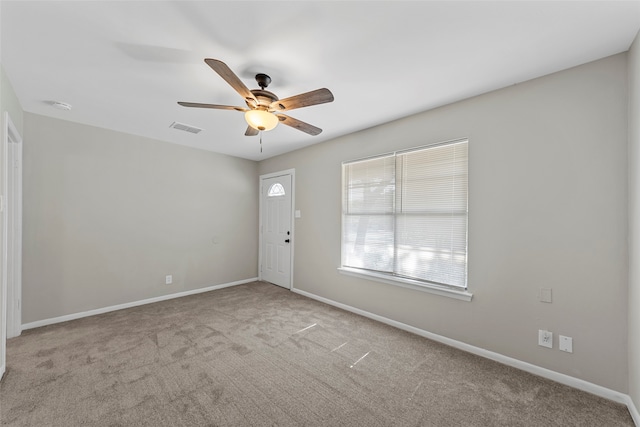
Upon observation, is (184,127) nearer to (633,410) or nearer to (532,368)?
(532,368)

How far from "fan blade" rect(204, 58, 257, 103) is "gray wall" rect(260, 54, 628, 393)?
191cm

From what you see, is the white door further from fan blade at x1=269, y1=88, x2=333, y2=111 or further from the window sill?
fan blade at x1=269, y1=88, x2=333, y2=111

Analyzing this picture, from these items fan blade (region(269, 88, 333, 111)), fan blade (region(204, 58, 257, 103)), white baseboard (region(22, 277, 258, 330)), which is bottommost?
white baseboard (region(22, 277, 258, 330))

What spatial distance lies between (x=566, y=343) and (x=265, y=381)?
2.38 metres

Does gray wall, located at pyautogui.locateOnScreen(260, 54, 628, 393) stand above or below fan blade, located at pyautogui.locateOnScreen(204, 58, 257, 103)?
below

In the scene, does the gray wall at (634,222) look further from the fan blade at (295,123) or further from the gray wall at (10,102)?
the gray wall at (10,102)

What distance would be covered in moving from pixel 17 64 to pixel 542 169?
4300mm

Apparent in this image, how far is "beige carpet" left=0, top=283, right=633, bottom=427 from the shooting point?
1.69m

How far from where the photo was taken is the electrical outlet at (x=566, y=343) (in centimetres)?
201

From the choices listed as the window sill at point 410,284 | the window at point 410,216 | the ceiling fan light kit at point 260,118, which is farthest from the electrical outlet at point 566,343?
the ceiling fan light kit at point 260,118

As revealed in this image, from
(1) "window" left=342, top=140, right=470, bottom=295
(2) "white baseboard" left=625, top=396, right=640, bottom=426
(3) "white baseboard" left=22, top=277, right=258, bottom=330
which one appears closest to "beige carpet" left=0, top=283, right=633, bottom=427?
(2) "white baseboard" left=625, top=396, right=640, bottom=426

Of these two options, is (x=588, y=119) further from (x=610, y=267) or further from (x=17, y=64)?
(x=17, y=64)

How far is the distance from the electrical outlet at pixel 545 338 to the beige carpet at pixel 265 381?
Result: 10.8 inches

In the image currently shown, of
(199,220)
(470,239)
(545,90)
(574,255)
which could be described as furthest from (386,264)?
(199,220)
